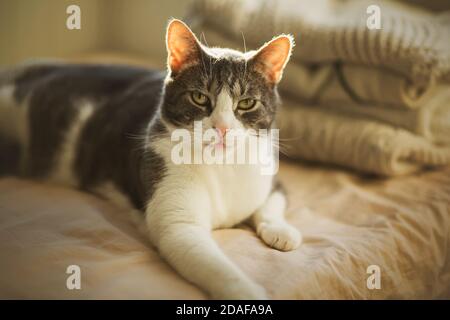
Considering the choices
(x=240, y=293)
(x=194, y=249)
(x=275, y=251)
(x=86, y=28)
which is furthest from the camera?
(x=86, y=28)

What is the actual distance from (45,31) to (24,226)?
5.93ft

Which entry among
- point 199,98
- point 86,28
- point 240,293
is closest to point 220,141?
point 199,98

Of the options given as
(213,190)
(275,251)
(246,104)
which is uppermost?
(246,104)

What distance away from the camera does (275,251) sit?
115 centimetres

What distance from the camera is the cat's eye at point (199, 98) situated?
1.17m

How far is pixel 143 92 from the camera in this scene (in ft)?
5.18

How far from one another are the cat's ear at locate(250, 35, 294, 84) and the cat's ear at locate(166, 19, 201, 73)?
0.17 metres

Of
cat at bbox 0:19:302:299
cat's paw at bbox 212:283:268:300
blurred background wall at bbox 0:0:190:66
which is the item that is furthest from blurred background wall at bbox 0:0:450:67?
cat's paw at bbox 212:283:268:300

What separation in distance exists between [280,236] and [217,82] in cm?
47

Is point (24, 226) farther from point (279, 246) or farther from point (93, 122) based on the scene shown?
point (279, 246)

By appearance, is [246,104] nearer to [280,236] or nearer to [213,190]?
[213,190]

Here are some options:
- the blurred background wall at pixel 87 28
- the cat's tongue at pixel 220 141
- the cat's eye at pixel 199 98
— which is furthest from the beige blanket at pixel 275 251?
the blurred background wall at pixel 87 28

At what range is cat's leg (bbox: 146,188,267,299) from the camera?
941mm

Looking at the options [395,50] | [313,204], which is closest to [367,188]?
[313,204]
